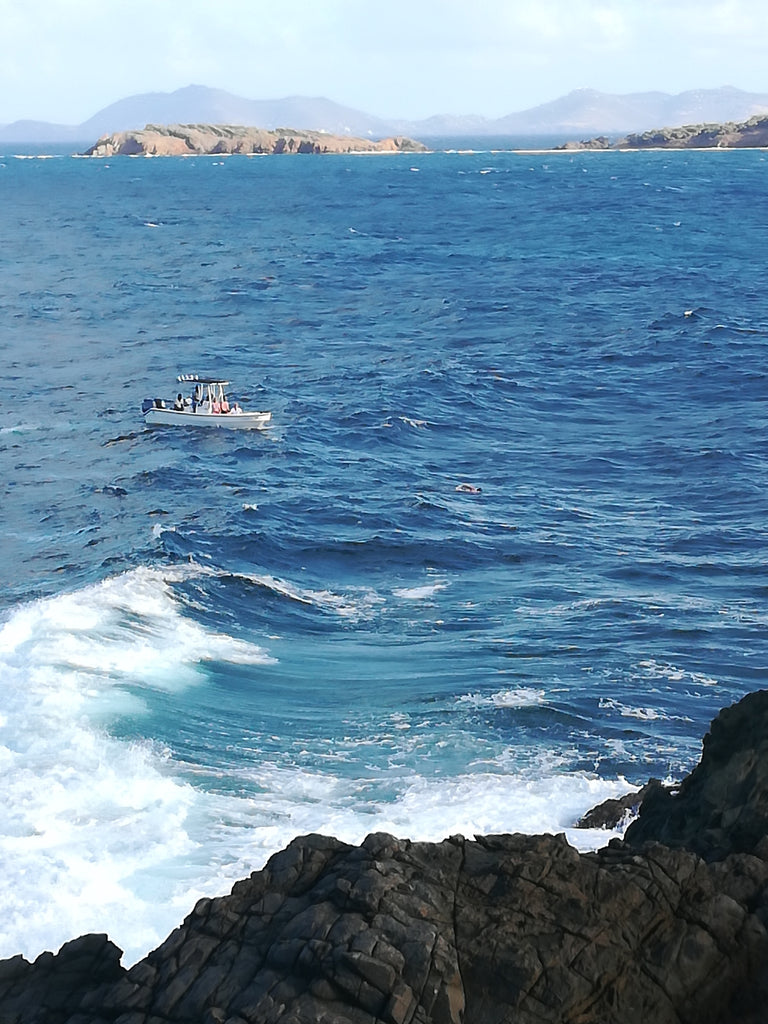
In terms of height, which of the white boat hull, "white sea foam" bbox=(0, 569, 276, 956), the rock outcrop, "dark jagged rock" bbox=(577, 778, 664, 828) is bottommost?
"white sea foam" bbox=(0, 569, 276, 956)

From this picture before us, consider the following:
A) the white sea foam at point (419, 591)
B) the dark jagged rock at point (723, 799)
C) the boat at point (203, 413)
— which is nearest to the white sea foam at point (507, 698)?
the white sea foam at point (419, 591)

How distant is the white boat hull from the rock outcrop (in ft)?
132

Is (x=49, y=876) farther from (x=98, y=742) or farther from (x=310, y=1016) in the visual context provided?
(x=310, y=1016)

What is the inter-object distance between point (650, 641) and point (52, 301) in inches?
2659

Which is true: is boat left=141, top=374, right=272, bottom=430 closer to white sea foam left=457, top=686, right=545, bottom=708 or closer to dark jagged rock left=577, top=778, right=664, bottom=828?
white sea foam left=457, top=686, right=545, bottom=708

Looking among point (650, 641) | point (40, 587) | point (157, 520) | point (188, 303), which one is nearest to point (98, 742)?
point (40, 587)

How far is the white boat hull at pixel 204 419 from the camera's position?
54688 mm

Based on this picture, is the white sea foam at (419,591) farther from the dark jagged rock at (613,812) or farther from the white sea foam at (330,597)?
the dark jagged rock at (613,812)

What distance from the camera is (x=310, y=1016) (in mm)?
12664

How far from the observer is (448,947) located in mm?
13398

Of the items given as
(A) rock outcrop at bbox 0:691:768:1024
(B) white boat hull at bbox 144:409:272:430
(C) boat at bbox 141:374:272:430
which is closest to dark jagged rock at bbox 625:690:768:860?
(A) rock outcrop at bbox 0:691:768:1024

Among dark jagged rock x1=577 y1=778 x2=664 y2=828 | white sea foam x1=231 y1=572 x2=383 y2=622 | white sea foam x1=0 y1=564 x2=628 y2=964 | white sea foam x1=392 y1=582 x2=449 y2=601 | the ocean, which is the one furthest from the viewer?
white sea foam x1=392 y1=582 x2=449 y2=601

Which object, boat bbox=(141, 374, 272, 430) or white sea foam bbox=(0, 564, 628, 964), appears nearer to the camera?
white sea foam bbox=(0, 564, 628, 964)

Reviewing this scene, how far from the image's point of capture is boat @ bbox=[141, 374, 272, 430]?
54750mm
